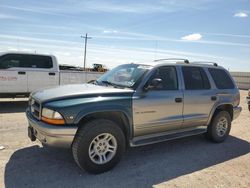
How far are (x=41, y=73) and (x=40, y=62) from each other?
1.39 ft

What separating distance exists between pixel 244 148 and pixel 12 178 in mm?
4758

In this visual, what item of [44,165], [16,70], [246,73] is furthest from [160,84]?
[246,73]

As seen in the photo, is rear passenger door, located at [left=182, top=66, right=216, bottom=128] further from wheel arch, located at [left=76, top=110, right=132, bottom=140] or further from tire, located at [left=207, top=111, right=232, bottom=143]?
wheel arch, located at [left=76, top=110, right=132, bottom=140]

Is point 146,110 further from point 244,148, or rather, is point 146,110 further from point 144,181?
point 244,148

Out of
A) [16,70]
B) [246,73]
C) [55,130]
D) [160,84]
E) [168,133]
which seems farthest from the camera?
[246,73]

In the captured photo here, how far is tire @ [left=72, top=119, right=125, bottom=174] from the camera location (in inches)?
162

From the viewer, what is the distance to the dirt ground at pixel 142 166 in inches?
160

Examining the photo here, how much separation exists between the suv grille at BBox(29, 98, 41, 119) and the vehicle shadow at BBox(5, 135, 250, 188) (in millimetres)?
826

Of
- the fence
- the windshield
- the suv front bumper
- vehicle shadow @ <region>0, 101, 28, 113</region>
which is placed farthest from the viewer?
the fence

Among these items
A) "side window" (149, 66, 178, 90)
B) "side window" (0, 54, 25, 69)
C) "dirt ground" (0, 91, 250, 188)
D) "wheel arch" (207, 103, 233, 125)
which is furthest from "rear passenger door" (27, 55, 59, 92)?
"wheel arch" (207, 103, 233, 125)

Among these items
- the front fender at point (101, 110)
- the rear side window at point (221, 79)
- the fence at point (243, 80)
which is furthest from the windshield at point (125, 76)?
the fence at point (243, 80)

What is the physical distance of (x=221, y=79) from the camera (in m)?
6.51

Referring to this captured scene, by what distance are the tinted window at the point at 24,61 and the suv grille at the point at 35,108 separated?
554cm

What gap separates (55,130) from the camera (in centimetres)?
393
